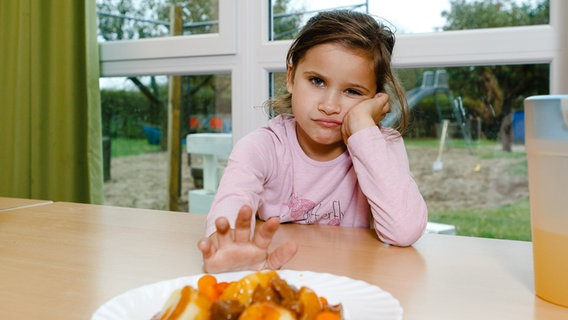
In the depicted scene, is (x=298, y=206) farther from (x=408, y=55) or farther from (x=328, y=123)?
(x=408, y=55)

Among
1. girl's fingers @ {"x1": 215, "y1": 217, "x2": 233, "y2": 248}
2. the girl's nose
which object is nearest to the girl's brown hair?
the girl's nose

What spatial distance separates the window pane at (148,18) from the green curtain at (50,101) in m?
0.15

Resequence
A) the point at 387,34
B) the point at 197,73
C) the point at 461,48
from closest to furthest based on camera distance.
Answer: the point at 387,34
the point at 461,48
the point at 197,73

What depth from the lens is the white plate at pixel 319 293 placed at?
488 millimetres

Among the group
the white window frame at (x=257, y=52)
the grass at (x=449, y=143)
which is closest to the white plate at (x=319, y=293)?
the white window frame at (x=257, y=52)

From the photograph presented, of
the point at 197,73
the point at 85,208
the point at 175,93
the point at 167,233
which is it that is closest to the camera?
the point at 167,233

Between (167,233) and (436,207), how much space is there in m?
2.04

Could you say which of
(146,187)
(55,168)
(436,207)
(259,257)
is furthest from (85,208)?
(436,207)

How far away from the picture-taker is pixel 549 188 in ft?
1.82

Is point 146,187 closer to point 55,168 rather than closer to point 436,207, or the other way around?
point 55,168

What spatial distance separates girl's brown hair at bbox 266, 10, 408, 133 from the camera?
1.18 m

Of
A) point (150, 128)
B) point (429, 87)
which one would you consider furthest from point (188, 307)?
point (150, 128)

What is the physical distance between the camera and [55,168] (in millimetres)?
2047

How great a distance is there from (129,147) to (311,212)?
134cm
